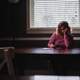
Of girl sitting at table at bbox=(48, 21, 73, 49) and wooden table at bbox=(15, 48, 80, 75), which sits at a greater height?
girl sitting at table at bbox=(48, 21, 73, 49)

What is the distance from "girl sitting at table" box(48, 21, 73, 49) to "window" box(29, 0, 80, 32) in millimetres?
765

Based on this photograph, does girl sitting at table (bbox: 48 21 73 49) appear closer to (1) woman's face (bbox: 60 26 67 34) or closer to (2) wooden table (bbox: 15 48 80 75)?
(1) woman's face (bbox: 60 26 67 34)

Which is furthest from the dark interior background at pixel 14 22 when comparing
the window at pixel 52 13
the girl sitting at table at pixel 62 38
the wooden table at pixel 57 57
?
the wooden table at pixel 57 57

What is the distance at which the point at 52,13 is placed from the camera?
16.4ft

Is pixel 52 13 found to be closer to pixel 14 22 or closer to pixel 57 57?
pixel 14 22

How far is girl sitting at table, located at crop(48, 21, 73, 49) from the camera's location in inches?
164

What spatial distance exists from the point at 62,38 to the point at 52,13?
946 millimetres

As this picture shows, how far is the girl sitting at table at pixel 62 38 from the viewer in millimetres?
4156

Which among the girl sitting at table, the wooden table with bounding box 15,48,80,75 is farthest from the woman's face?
the wooden table with bounding box 15,48,80,75

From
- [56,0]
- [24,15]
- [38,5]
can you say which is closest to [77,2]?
[56,0]

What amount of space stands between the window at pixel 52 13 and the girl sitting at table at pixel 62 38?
765 mm

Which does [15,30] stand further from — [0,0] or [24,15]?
[0,0]

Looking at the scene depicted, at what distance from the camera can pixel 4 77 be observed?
54.1 inches

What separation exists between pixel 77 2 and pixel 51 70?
5.91ft
